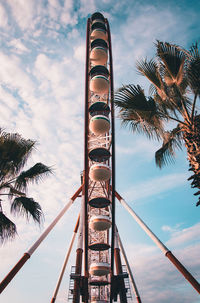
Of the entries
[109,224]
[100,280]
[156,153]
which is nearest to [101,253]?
[100,280]

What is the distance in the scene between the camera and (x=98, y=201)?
23.8m

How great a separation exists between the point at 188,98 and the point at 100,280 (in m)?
19.9

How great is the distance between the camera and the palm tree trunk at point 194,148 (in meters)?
6.42

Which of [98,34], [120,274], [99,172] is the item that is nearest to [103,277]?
[120,274]

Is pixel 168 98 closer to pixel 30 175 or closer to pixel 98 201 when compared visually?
pixel 30 175

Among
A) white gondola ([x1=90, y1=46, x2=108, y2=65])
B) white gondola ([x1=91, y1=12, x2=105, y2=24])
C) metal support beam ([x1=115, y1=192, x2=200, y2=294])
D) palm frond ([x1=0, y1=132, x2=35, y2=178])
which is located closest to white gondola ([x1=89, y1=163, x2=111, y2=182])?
metal support beam ([x1=115, y1=192, x2=200, y2=294])

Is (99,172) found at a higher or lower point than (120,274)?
higher

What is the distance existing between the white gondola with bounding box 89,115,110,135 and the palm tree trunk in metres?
15.6

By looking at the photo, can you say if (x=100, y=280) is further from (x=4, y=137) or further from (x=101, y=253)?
(x=4, y=137)

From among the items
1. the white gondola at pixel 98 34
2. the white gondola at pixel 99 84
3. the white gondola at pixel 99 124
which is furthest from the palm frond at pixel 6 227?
the white gondola at pixel 98 34

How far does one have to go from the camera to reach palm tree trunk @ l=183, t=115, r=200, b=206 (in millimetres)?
6420

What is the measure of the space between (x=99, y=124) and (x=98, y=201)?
7623 mm

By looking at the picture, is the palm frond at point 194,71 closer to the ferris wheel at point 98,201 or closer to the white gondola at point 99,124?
the ferris wheel at point 98,201

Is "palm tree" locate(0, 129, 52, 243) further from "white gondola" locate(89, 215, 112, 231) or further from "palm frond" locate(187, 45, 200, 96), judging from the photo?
"white gondola" locate(89, 215, 112, 231)
